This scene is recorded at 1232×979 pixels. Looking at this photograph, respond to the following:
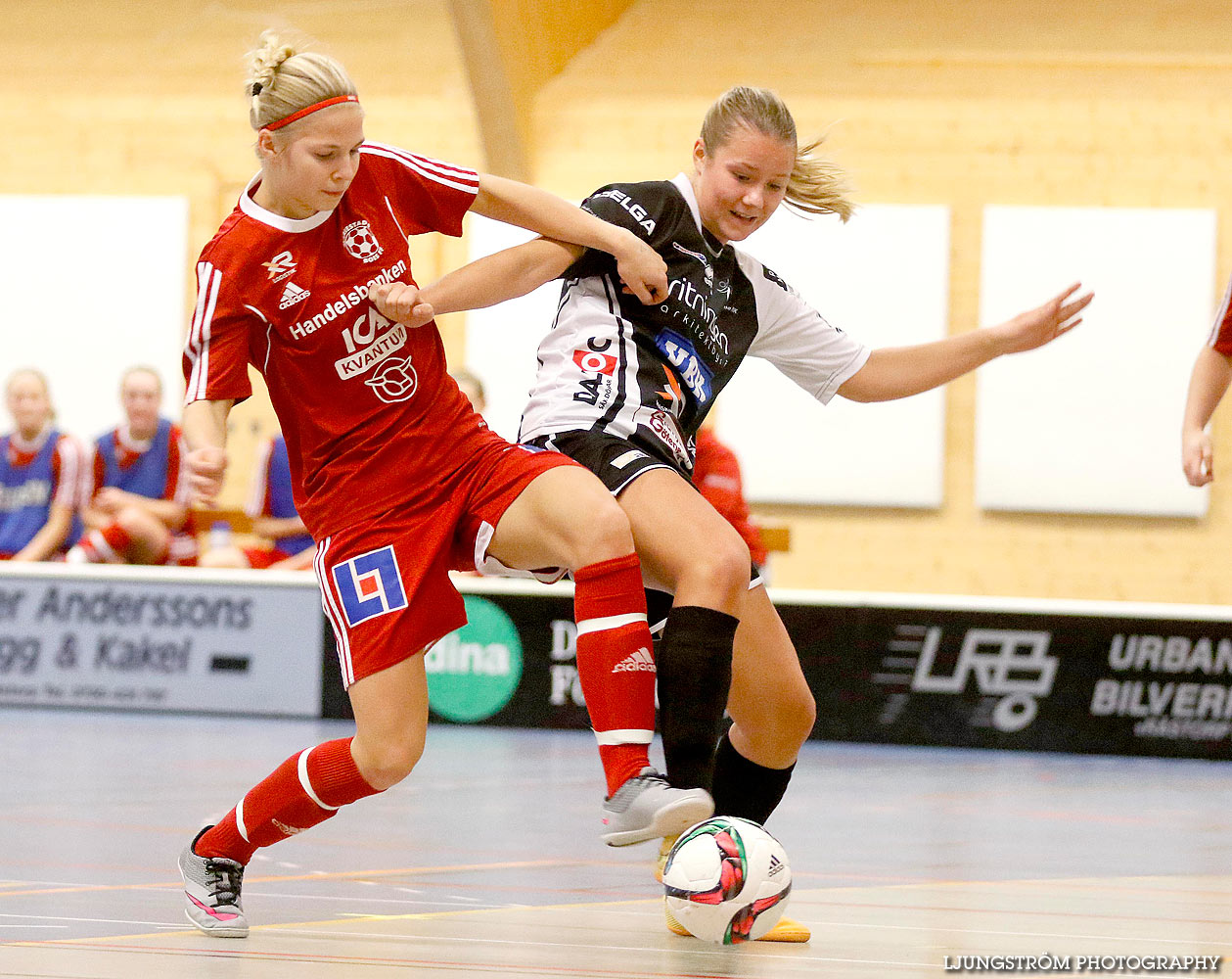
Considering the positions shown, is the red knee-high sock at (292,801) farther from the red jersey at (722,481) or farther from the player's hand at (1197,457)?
the red jersey at (722,481)

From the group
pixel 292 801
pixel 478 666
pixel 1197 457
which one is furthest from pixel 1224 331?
pixel 478 666

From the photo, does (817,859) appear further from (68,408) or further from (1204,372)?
(68,408)

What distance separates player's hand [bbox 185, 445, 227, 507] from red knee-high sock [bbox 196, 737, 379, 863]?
0.48m

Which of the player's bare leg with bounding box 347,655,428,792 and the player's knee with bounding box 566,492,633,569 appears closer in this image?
the player's knee with bounding box 566,492,633,569

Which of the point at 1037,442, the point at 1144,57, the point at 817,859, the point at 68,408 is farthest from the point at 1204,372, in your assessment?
the point at 68,408

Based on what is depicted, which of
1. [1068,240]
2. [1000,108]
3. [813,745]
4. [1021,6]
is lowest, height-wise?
[813,745]

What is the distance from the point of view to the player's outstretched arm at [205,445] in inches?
94.3

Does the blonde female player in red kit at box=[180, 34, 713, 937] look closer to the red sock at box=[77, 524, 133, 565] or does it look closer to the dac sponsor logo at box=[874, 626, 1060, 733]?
the dac sponsor logo at box=[874, 626, 1060, 733]

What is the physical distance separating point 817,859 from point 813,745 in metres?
2.98

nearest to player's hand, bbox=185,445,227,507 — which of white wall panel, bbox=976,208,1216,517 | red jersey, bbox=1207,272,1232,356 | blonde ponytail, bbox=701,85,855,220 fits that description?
blonde ponytail, bbox=701,85,855,220

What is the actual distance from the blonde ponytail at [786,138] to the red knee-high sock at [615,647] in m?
0.79

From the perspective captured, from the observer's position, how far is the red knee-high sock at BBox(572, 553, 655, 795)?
2.42 m

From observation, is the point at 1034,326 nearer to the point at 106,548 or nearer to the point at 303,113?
the point at 303,113

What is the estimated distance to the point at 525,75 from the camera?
1033 cm
